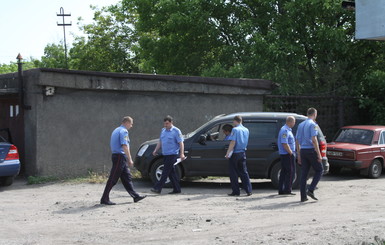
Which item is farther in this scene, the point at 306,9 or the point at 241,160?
the point at 306,9

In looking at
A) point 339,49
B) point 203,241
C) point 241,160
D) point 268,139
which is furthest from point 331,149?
point 203,241

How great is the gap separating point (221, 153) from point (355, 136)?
5.43m

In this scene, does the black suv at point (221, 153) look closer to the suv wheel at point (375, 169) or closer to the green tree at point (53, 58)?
the suv wheel at point (375, 169)

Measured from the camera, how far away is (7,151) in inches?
496

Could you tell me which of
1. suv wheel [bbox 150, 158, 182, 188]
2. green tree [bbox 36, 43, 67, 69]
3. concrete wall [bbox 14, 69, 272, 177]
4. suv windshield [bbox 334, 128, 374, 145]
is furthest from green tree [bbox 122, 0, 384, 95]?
green tree [bbox 36, 43, 67, 69]

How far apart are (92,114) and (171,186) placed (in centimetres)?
331

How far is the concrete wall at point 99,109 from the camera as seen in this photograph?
1391 cm

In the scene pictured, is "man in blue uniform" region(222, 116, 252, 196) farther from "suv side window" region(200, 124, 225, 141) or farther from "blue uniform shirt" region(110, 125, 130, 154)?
"blue uniform shirt" region(110, 125, 130, 154)

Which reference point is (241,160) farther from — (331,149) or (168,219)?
(331,149)

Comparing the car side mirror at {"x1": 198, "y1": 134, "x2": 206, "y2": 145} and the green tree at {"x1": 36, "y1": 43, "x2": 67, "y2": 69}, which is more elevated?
the green tree at {"x1": 36, "y1": 43, "x2": 67, "y2": 69}

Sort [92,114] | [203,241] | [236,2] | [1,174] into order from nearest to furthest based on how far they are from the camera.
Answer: [203,241]
[1,174]
[92,114]
[236,2]

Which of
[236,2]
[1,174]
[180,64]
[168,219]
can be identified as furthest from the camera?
[180,64]

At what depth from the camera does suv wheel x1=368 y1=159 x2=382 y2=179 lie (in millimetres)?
15504

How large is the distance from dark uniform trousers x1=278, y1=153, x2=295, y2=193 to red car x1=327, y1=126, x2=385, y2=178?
4251 mm
